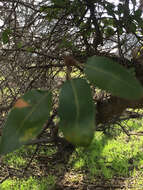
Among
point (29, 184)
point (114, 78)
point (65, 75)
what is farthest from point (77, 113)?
point (29, 184)

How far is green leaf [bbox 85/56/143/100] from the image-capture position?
1.49 ft

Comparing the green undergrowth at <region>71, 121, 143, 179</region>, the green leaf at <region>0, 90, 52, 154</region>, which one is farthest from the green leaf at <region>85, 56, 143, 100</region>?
the green undergrowth at <region>71, 121, 143, 179</region>

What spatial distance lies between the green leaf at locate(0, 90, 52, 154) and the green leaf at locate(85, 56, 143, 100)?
0.49ft

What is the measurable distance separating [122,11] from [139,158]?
1.84 meters

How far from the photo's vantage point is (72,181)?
2074 mm

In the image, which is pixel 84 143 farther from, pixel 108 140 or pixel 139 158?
pixel 108 140

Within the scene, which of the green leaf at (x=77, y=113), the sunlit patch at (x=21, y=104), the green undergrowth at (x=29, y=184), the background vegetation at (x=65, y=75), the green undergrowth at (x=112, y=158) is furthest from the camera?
the green undergrowth at (x=112, y=158)

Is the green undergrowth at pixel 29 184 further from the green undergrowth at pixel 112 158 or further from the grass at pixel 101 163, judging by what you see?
the green undergrowth at pixel 112 158

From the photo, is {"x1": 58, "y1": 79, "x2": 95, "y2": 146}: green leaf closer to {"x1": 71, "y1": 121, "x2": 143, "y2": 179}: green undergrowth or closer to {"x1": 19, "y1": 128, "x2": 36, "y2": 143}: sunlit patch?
{"x1": 19, "y1": 128, "x2": 36, "y2": 143}: sunlit patch

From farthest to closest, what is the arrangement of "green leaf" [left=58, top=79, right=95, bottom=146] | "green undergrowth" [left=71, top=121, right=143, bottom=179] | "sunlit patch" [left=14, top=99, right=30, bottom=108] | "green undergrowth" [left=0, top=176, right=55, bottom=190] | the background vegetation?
"green undergrowth" [left=71, top=121, right=143, bottom=179] < "green undergrowth" [left=0, top=176, right=55, bottom=190] < the background vegetation < "sunlit patch" [left=14, top=99, right=30, bottom=108] < "green leaf" [left=58, top=79, right=95, bottom=146]

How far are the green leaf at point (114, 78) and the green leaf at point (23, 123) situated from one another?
15 centimetres

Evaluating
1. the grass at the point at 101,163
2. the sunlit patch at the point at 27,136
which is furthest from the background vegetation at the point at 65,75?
the sunlit patch at the point at 27,136

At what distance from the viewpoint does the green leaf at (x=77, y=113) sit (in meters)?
0.44

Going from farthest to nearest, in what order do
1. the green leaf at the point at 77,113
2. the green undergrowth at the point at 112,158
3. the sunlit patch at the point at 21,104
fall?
1. the green undergrowth at the point at 112,158
2. the sunlit patch at the point at 21,104
3. the green leaf at the point at 77,113
